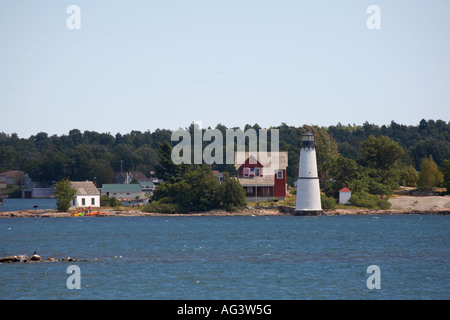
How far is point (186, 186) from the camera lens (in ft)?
267

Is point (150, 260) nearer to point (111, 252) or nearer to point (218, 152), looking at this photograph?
point (111, 252)

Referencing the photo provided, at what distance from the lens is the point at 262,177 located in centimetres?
8562

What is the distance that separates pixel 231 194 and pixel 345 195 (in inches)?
616

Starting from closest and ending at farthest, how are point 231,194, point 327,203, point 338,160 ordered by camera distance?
point 231,194 < point 327,203 < point 338,160

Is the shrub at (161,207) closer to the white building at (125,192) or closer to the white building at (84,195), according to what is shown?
the white building at (84,195)

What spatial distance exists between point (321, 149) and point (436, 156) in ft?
162

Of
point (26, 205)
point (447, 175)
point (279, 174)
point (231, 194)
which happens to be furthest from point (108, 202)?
point (447, 175)

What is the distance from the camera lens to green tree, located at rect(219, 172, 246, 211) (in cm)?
8031

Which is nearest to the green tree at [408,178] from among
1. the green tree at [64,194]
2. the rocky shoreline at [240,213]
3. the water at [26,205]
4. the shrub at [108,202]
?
the rocky shoreline at [240,213]

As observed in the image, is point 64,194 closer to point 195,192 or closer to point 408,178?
point 195,192

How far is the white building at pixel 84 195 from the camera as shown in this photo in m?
84.8

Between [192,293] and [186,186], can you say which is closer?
[192,293]

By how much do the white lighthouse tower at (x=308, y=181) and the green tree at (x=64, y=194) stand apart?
2909 centimetres
